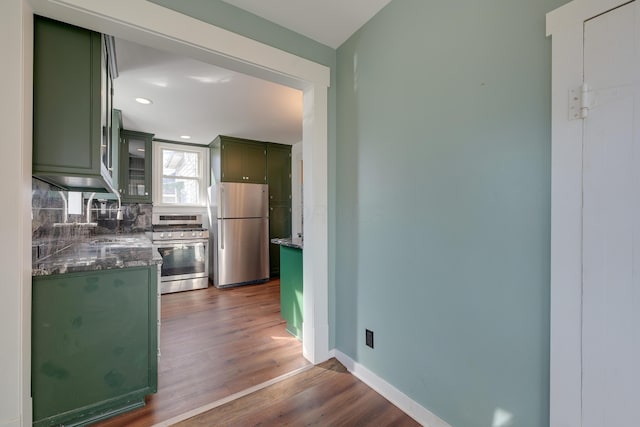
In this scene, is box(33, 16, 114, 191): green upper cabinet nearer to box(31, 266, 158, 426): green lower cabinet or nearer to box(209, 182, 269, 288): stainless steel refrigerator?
box(31, 266, 158, 426): green lower cabinet

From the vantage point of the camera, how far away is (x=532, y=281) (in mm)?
1110

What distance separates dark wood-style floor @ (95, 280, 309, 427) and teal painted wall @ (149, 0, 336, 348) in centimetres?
60

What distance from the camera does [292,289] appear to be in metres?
2.63

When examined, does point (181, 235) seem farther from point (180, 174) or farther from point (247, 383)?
point (247, 383)

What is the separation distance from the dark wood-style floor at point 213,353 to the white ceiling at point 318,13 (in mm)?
2512

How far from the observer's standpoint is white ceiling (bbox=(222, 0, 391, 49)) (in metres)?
1.73

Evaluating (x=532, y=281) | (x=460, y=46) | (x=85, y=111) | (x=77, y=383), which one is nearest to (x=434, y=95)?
(x=460, y=46)

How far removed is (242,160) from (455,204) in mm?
4022

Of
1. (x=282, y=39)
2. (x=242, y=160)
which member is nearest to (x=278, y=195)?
(x=242, y=160)

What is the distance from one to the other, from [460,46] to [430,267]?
1.14 meters

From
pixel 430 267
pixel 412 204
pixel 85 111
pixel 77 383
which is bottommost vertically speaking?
pixel 77 383

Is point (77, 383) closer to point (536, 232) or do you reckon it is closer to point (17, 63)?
point (17, 63)
